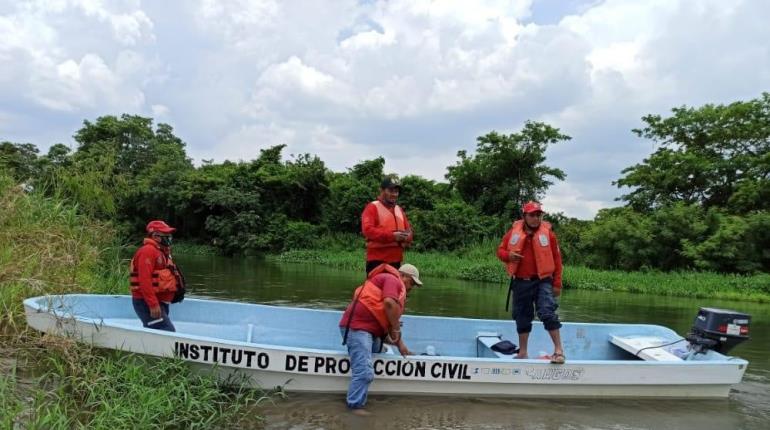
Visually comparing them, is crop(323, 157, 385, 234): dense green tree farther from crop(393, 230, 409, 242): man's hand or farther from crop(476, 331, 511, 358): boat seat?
crop(393, 230, 409, 242): man's hand

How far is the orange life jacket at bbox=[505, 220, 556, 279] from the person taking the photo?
5945 mm

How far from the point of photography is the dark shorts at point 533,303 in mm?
5965

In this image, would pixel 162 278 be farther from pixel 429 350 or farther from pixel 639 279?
pixel 639 279

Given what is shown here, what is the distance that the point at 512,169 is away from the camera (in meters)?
30.4

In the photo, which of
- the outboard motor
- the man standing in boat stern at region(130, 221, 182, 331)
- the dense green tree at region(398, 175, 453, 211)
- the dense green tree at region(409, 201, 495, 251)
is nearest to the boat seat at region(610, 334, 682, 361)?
the outboard motor

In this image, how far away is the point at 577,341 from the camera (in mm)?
7215

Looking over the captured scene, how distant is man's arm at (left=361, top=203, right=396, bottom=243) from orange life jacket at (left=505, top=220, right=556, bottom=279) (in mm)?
1286

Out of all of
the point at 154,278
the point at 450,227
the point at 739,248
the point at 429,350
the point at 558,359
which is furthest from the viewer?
the point at 450,227

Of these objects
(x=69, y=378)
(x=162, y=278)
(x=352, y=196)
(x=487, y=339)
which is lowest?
(x=69, y=378)

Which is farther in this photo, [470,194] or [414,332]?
[470,194]

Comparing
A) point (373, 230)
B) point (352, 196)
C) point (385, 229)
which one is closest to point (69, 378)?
point (373, 230)

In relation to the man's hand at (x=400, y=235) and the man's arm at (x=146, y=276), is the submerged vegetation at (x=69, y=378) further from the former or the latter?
the man's hand at (x=400, y=235)

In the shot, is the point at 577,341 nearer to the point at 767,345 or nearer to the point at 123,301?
the point at 767,345

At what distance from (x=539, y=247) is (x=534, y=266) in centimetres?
23
